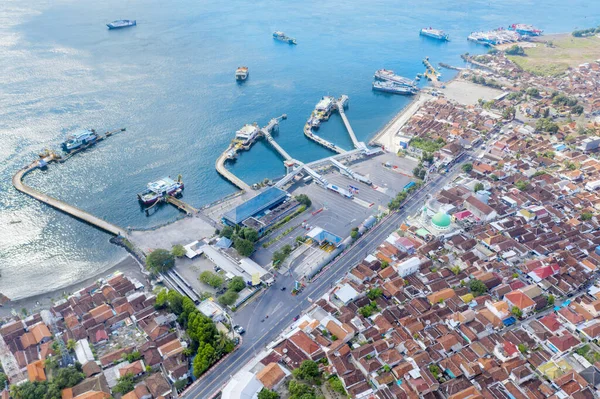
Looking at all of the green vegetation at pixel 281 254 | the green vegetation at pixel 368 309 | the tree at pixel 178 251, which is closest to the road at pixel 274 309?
the green vegetation at pixel 281 254

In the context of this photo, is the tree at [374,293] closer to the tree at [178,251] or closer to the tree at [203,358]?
the tree at [203,358]

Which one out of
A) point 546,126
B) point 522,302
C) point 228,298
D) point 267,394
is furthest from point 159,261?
point 546,126

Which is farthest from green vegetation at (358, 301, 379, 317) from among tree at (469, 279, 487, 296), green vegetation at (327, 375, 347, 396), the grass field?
the grass field

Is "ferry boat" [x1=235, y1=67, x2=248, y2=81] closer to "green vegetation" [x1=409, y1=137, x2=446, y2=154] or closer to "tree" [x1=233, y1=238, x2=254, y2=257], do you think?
"green vegetation" [x1=409, y1=137, x2=446, y2=154]

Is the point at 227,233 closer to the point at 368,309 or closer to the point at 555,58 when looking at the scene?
the point at 368,309

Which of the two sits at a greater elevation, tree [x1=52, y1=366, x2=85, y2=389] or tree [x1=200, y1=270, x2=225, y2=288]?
tree [x1=200, y1=270, x2=225, y2=288]

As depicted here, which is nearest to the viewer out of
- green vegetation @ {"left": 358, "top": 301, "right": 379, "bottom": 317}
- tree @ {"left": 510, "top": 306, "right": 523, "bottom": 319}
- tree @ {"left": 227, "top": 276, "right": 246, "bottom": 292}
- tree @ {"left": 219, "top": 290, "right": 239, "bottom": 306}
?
tree @ {"left": 510, "top": 306, "right": 523, "bottom": 319}

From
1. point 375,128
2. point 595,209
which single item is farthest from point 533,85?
point 595,209

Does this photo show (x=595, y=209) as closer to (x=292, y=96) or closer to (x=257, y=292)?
(x=257, y=292)
